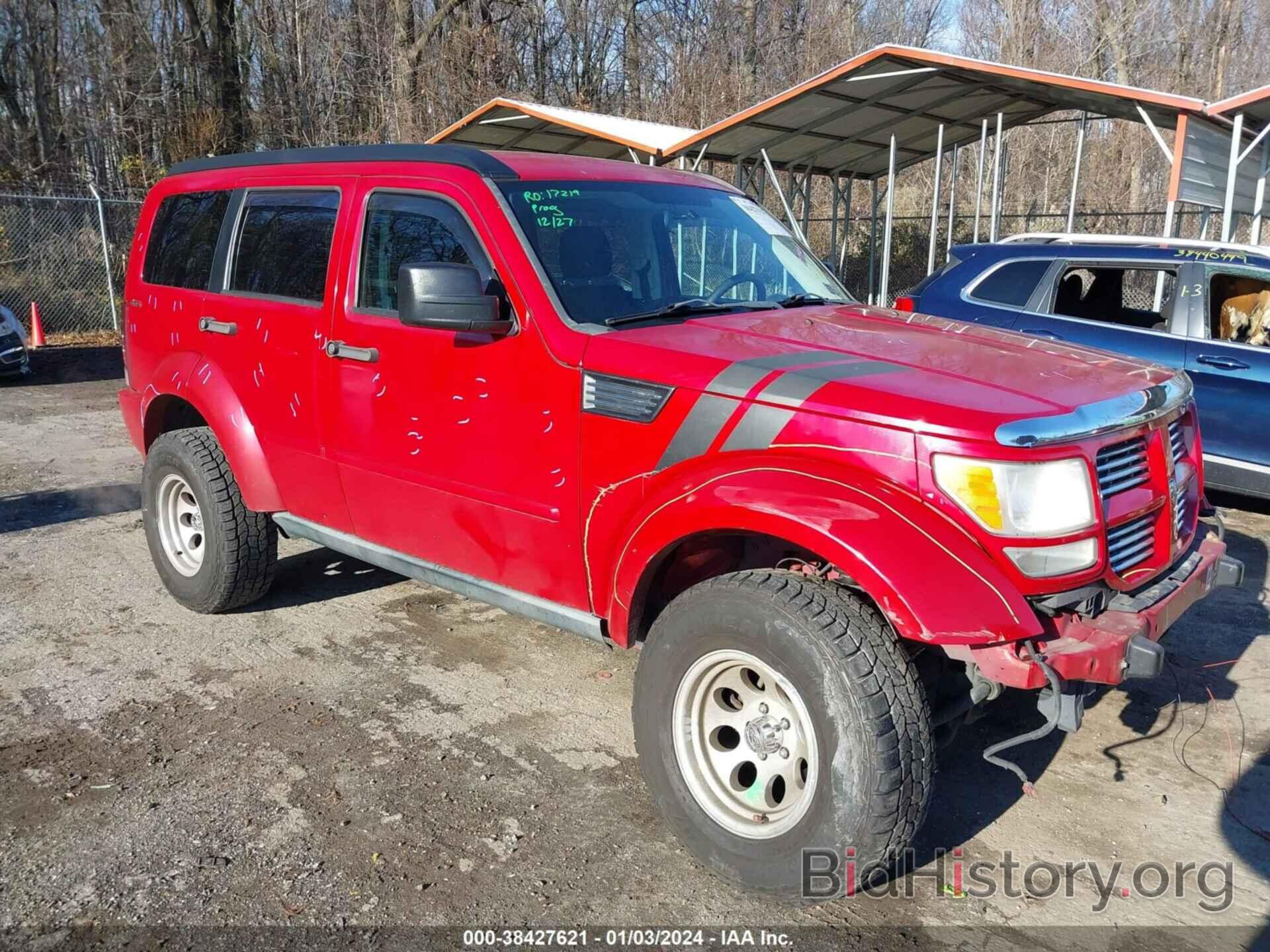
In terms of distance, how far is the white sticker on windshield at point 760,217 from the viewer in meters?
4.62

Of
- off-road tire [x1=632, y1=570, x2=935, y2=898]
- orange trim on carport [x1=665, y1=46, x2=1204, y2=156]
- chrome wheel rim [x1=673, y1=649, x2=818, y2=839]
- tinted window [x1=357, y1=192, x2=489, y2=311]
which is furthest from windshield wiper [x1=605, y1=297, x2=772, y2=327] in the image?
orange trim on carport [x1=665, y1=46, x2=1204, y2=156]

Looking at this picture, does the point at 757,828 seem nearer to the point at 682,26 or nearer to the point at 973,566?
the point at 973,566

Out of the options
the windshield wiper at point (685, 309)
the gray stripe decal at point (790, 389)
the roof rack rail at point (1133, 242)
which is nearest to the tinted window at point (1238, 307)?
the roof rack rail at point (1133, 242)

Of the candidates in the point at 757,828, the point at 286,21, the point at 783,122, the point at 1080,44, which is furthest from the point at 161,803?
the point at 1080,44

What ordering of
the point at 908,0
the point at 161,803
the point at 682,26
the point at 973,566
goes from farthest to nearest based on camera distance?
the point at 908,0, the point at 682,26, the point at 161,803, the point at 973,566

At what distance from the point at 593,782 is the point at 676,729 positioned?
2.04ft

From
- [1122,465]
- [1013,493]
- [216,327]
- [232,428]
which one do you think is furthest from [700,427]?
[216,327]

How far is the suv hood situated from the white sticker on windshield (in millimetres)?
846

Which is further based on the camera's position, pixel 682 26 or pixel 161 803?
pixel 682 26

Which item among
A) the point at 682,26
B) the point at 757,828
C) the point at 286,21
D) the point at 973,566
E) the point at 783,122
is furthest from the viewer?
the point at 682,26

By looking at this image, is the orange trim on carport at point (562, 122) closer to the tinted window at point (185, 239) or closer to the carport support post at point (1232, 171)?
the carport support post at point (1232, 171)

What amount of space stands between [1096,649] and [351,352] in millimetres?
2920

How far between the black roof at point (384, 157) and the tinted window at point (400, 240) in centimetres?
17

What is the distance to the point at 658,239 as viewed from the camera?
4.08 metres
